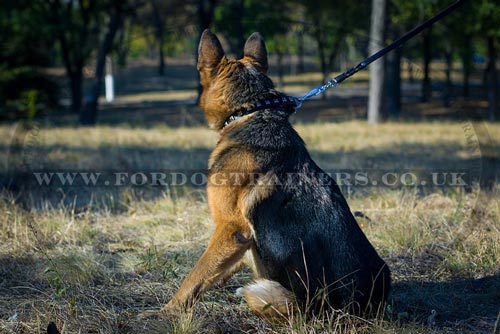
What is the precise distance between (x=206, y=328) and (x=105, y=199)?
4048 mm

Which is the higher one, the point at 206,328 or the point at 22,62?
the point at 22,62

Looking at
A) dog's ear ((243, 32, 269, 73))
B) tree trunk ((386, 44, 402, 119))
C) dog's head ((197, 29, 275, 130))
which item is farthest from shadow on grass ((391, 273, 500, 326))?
tree trunk ((386, 44, 402, 119))

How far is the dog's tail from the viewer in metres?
3.52

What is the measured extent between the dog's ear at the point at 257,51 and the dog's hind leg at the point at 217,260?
1481 millimetres

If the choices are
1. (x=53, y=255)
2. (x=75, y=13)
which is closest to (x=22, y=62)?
(x=75, y=13)

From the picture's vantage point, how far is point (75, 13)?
25234mm

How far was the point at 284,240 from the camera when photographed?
353cm

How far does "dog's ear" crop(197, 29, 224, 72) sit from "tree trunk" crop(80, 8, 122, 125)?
14.1 m

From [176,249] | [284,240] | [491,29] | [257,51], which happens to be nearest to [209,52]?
[257,51]

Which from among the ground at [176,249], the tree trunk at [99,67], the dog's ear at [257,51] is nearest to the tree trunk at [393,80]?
the tree trunk at [99,67]

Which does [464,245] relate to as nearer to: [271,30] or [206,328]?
[206,328]

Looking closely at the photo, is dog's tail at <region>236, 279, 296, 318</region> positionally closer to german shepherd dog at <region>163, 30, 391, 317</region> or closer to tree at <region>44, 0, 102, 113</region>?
german shepherd dog at <region>163, 30, 391, 317</region>

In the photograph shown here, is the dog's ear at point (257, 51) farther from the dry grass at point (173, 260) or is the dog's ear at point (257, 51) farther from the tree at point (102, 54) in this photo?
the tree at point (102, 54)

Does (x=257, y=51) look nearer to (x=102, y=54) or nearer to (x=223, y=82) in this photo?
(x=223, y=82)
